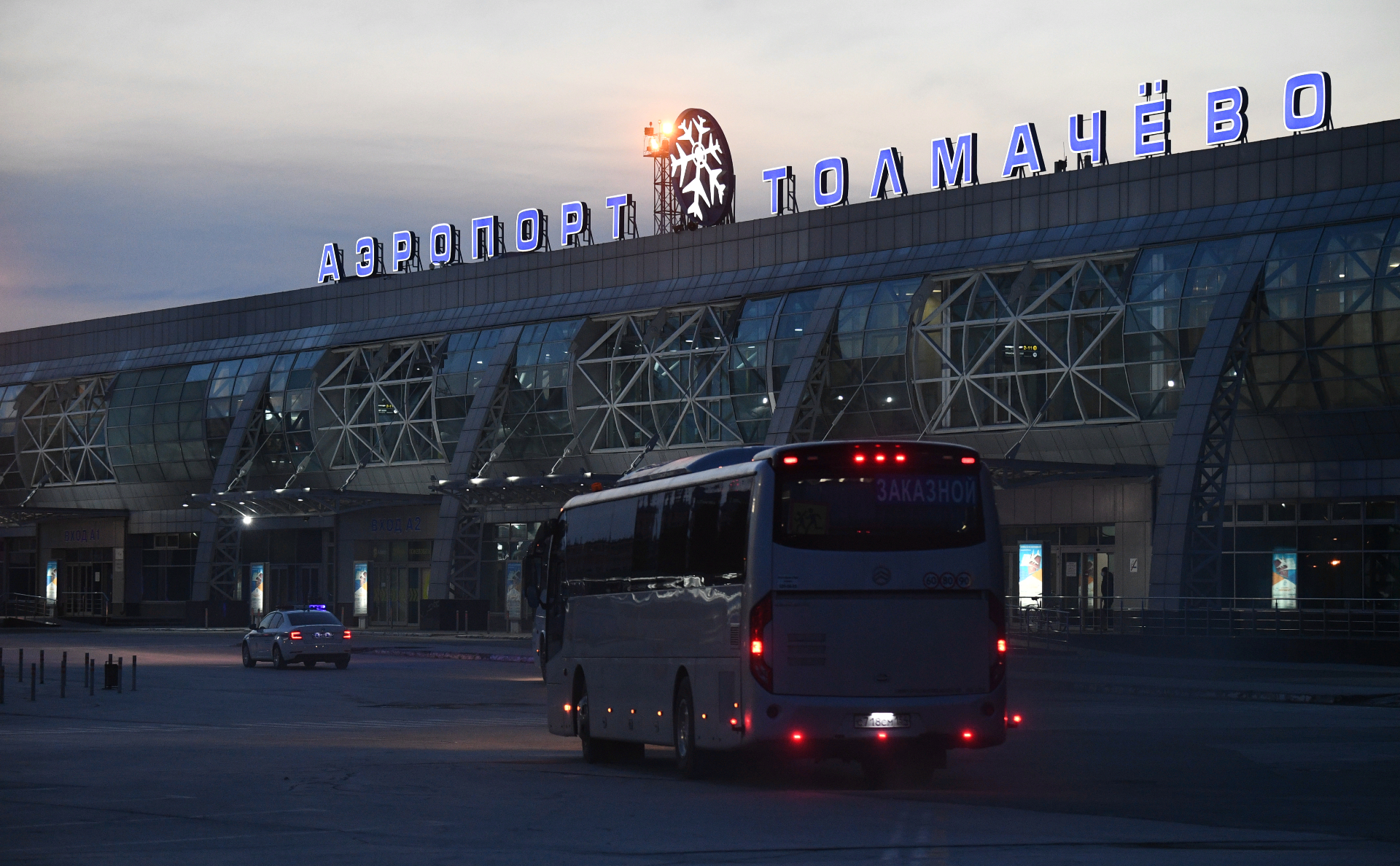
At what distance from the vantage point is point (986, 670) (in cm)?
1698

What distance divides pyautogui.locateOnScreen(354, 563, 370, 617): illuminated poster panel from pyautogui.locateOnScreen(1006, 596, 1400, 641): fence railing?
3603 centimetres

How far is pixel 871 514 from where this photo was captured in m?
17.0

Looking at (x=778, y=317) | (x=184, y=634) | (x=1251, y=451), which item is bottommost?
(x=184, y=634)

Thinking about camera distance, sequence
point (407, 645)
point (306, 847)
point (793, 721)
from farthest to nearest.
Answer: point (407, 645) < point (793, 721) < point (306, 847)

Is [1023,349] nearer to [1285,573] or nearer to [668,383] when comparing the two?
[1285,573]

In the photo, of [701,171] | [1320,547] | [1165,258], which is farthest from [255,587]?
[1320,547]

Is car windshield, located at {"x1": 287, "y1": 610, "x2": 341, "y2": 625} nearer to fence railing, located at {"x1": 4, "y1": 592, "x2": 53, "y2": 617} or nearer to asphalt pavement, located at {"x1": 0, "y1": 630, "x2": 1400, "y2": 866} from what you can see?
asphalt pavement, located at {"x1": 0, "y1": 630, "x2": 1400, "y2": 866}

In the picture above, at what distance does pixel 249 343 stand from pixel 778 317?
103 ft

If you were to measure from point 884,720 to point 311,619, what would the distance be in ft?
99.8

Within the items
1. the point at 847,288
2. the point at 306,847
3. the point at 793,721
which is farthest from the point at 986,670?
the point at 847,288

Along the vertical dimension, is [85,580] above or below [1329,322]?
below

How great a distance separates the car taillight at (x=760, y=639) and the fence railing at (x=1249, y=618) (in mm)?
29509

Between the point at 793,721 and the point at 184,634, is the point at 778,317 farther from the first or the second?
the point at 793,721

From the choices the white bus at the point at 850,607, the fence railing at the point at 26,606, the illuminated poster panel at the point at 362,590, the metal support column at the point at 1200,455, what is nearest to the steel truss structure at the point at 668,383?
the metal support column at the point at 1200,455
